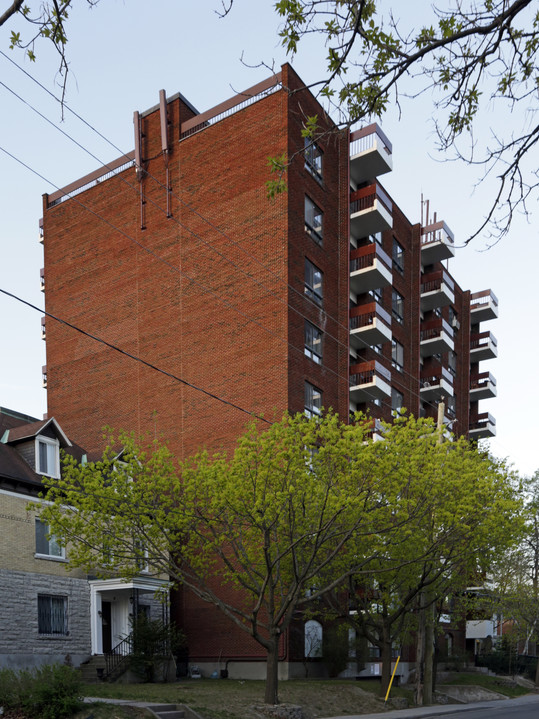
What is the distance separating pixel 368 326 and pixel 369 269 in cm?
300

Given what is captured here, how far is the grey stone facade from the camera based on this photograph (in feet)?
90.3

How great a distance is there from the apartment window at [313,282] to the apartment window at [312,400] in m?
4.41

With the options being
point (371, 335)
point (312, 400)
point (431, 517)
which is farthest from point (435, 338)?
point (431, 517)

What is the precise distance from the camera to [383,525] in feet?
88.4

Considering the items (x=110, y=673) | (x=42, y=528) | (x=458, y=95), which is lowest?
(x=110, y=673)

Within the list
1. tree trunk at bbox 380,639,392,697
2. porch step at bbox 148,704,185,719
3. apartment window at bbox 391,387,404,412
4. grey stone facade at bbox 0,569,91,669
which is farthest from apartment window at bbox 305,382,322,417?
porch step at bbox 148,704,185,719

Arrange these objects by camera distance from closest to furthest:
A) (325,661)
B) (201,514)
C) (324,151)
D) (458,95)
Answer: (458,95) → (201,514) → (325,661) → (324,151)

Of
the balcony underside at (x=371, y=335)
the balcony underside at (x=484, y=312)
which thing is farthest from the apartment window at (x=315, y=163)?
the balcony underside at (x=484, y=312)

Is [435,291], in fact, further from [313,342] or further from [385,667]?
[385,667]

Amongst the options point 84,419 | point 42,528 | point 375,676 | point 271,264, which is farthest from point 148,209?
point 375,676

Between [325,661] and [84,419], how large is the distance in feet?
57.8

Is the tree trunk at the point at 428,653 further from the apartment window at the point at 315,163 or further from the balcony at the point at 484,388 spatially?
the balcony at the point at 484,388

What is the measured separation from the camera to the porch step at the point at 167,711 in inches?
720

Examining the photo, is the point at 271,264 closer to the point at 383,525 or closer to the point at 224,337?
the point at 224,337
